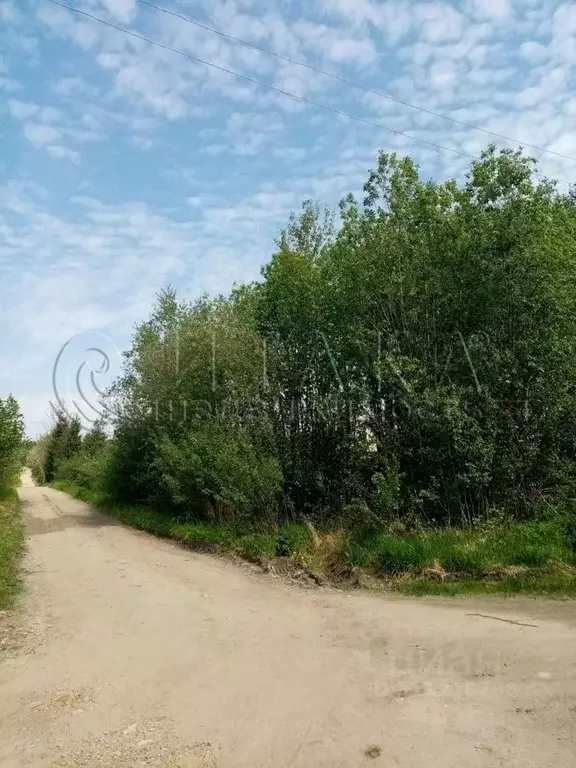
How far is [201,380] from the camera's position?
17.8 metres

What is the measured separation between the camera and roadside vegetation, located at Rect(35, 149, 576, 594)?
10.6 meters

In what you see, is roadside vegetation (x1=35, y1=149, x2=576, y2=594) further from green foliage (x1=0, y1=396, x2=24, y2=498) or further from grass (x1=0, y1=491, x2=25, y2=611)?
green foliage (x1=0, y1=396, x2=24, y2=498)

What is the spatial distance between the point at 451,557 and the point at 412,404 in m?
3.09

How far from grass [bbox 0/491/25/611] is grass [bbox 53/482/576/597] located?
4.52m

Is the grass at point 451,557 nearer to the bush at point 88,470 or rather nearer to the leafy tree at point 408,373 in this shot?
the leafy tree at point 408,373

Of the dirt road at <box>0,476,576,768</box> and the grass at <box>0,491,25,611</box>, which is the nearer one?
the dirt road at <box>0,476,576,768</box>

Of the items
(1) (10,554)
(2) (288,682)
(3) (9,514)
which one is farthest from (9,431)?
(2) (288,682)

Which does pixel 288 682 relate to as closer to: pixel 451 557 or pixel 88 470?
pixel 451 557

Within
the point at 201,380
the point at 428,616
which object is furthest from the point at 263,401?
the point at 428,616

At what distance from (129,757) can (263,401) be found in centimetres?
1156

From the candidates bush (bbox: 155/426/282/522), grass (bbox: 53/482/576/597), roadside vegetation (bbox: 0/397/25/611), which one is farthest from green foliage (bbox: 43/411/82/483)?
grass (bbox: 53/482/576/597)

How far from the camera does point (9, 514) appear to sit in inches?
955

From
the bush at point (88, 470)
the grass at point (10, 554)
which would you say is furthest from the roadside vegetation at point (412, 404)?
the bush at point (88, 470)

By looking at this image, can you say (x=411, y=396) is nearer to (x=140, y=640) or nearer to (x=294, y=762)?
(x=140, y=640)
